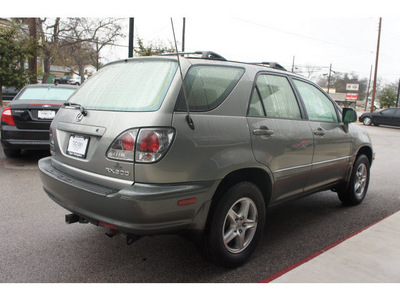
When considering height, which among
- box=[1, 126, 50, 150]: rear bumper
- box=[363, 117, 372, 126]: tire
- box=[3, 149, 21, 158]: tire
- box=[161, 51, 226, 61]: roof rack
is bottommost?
box=[3, 149, 21, 158]: tire

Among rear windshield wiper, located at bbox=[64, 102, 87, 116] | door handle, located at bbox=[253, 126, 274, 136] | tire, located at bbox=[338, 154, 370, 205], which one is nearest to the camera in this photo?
rear windshield wiper, located at bbox=[64, 102, 87, 116]

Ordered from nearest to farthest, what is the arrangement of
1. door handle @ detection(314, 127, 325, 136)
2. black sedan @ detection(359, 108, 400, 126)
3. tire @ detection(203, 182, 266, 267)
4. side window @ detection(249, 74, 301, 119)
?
tire @ detection(203, 182, 266, 267)
side window @ detection(249, 74, 301, 119)
door handle @ detection(314, 127, 325, 136)
black sedan @ detection(359, 108, 400, 126)

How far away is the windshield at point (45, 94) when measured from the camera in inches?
250

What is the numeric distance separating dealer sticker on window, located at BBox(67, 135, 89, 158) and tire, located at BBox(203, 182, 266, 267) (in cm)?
112

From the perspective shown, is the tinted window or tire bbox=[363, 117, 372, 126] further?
tire bbox=[363, 117, 372, 126]

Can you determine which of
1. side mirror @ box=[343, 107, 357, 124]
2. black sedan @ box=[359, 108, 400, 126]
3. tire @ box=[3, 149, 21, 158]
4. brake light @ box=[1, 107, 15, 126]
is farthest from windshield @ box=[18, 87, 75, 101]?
black sedan @ box=[359, 108, 400, 126]

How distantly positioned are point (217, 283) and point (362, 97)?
10279cm

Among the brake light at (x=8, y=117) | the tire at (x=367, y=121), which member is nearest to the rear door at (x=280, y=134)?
the brake light at (x=8, y=117)

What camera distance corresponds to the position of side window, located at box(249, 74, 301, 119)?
293 centimetres

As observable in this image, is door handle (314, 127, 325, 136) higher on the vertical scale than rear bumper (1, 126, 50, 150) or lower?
higher

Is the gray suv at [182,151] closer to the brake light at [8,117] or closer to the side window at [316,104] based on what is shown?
the side window at [316,104]

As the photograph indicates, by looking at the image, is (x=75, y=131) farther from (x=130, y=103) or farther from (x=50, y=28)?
(x=50, y=28)

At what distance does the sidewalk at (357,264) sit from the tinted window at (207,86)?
141 cm

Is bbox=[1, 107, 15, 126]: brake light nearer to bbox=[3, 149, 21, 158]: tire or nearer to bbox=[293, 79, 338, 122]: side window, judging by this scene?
bbox=[3, 149, 21, 158]: tire
